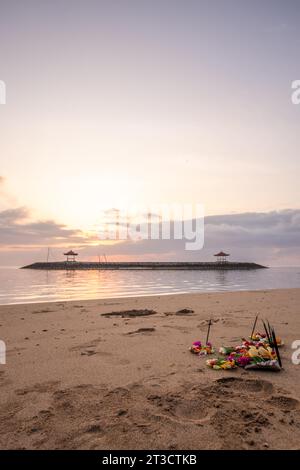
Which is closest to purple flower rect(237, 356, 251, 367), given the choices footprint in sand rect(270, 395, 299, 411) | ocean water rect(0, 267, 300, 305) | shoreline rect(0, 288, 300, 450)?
shoreline rect(0, 288, 300, 450)

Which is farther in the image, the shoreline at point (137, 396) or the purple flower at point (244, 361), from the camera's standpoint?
the purple flower at point (244, 361)

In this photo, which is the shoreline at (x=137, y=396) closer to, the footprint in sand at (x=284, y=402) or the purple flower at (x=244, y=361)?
the footprint in sand at (x=284, y=402)

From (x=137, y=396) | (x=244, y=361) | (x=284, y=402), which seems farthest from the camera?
(x=244, y=361)

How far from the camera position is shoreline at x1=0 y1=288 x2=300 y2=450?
2627 millimetres

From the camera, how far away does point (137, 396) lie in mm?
3396

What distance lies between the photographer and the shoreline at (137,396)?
2.63m

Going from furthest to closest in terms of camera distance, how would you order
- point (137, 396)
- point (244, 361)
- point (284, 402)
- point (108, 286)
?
point (108, 286) → point (244, 361) → point (137, 396) → point (284, 402)

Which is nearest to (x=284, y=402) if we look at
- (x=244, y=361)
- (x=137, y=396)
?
(x=244, y=361)

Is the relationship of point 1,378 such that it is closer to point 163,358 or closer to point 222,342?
point 163,358

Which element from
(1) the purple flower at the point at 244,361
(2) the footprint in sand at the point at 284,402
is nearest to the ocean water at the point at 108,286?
(1) the purple flower at the point at 244,361

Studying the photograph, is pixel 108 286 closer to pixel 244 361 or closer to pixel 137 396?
pixel 244 361

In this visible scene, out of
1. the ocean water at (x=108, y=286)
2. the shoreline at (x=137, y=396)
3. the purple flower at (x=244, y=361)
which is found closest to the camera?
the shoreline at (x=137, y=396)
